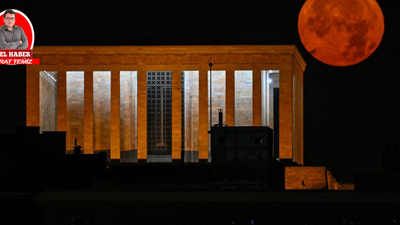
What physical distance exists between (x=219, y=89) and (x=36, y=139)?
3006cm

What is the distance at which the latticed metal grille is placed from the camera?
43406mm

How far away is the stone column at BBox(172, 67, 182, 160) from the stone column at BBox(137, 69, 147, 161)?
238cm

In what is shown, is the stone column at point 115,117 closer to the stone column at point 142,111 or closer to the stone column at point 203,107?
the stone column at point 142,111

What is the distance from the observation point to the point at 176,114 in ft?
138

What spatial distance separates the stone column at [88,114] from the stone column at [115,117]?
6.01 ft

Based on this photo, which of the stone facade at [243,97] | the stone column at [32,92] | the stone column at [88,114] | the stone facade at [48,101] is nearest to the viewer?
the stone column at [32,92]

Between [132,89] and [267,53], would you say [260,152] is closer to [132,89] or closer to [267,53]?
[267,53]

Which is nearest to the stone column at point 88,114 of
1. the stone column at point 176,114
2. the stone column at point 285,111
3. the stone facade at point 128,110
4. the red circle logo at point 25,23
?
the stone facade at point 128,110

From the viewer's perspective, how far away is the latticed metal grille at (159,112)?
4341 centimetres

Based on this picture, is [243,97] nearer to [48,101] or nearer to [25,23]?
[48,101]

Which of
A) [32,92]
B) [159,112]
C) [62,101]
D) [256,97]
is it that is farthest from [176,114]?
[32,92]

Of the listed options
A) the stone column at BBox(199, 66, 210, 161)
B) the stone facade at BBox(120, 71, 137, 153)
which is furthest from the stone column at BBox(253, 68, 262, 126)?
the stone facade at BBox(120, 71, 137, 153)

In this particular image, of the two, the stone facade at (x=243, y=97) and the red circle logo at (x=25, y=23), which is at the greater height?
the red circle logo at (x=25, y=23)

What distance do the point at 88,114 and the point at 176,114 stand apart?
746 cm
